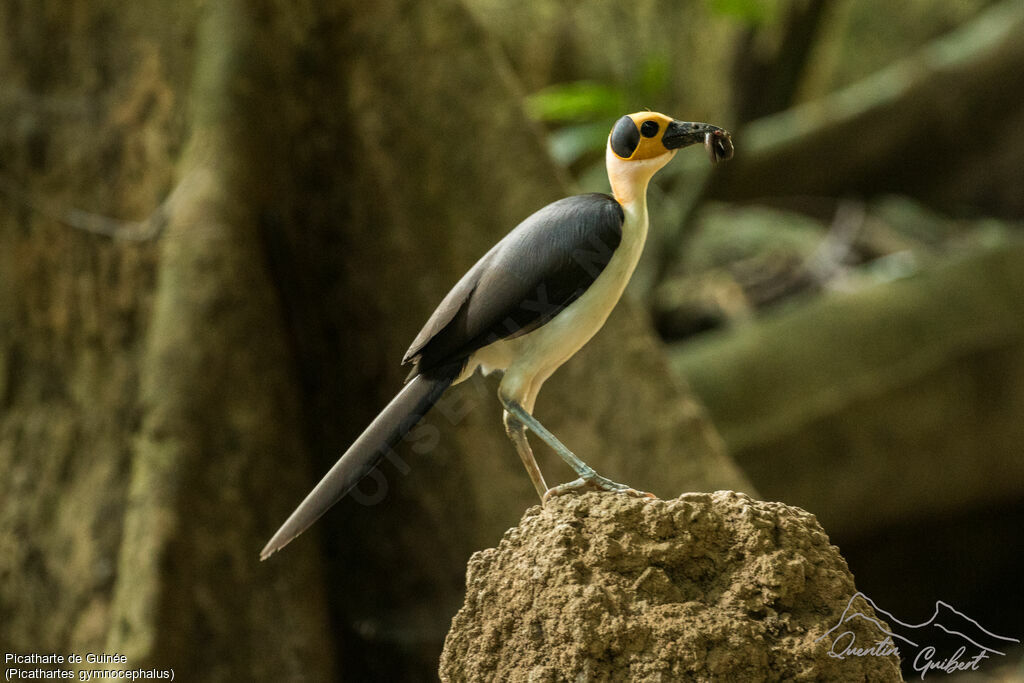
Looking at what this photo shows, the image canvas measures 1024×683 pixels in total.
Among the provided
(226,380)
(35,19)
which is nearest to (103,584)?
(226,380)

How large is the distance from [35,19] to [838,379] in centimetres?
449

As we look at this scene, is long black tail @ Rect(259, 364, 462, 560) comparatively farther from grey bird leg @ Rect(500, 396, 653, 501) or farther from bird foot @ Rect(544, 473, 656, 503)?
bird foot @ Rect(544, 473, 656, 503)

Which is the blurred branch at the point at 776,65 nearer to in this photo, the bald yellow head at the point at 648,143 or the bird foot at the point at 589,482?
the bald yellow head at the point at 648,143

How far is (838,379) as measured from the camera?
6.02 meters

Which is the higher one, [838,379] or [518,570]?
[518,570]

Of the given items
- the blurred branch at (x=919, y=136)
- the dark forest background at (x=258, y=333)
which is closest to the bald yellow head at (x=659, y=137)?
the dark forest background at (x=258, y=333)

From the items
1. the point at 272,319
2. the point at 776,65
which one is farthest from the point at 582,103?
the point at 776,65

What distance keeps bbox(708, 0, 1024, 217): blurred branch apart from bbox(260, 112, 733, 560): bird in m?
5.43

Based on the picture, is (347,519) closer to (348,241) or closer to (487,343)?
(348,241)

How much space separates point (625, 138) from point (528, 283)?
0.37 m

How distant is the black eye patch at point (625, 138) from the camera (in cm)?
219

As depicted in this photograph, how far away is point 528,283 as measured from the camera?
217cm

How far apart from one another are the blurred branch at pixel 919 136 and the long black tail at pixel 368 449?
5638 millimetres

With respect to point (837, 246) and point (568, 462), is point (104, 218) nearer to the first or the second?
point (568, 462)
